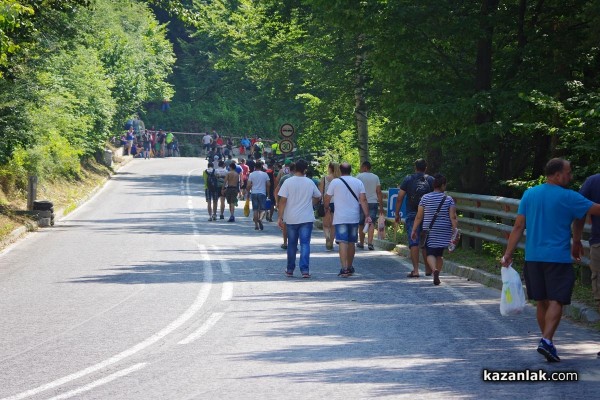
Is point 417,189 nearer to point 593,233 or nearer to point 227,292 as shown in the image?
point 227,292

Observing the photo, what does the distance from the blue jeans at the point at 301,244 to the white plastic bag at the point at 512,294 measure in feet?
24.8

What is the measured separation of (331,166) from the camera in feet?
71.2

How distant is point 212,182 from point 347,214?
17650mm

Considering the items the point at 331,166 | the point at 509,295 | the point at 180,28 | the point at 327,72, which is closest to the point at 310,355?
the point at 509,295

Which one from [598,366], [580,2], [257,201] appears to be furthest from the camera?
[257,201]

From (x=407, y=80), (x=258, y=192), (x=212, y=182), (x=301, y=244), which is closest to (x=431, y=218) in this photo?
(x=301, y=244)

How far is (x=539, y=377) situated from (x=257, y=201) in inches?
905

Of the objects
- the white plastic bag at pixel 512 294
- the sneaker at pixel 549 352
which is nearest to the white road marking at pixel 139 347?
the white plastic bag at pixel 512 294

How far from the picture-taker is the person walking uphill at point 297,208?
18625 millimetres

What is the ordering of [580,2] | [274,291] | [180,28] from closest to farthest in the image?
[274,291]
[580,2]
[180,28]

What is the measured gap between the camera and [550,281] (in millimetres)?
10430

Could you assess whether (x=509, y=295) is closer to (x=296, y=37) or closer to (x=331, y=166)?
(x=331, y=166)

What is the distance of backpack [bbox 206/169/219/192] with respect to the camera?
3578 cm

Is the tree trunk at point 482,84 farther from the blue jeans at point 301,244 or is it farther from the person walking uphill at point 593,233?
the person walking uphill at point 593,233
